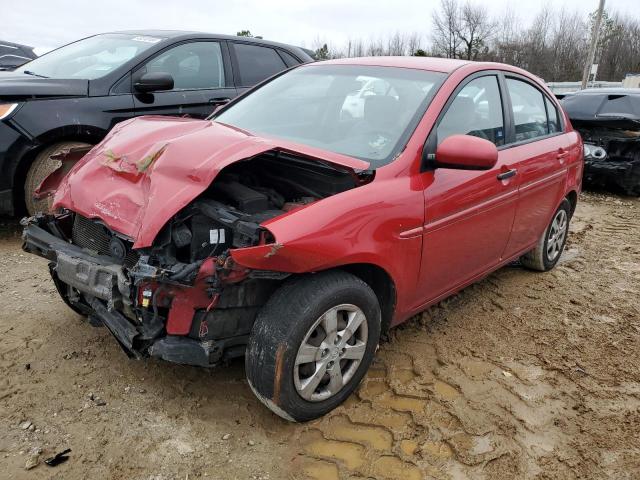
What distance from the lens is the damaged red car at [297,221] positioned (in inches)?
92.8

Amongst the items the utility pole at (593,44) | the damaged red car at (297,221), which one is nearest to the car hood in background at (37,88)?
the damaged red car at (297,221)

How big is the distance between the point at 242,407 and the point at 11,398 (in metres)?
1.17

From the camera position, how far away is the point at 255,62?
581cm

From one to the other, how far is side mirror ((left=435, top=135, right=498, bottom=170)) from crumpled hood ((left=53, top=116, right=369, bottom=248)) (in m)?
0.42

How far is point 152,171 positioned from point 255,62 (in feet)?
11.7

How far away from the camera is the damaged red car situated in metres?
2.36

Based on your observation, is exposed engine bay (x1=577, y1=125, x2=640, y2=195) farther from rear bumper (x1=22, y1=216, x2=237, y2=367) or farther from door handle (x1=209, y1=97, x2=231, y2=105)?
rear bumper (x1=22, y1=216, x2=237, y2=367)

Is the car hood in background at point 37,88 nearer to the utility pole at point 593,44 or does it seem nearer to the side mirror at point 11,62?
the side mirror at point 11,62


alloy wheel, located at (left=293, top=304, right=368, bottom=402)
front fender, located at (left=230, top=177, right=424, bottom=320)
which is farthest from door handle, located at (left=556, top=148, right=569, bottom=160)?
alloy wheel, located at (left=293, top=304, right=368, bottom=402)

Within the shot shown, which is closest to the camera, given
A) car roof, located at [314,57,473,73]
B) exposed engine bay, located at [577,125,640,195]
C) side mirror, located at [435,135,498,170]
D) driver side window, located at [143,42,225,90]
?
side mirror, located at [435,135,498,170]

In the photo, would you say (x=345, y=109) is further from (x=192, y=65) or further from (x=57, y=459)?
(x=192, y=65)

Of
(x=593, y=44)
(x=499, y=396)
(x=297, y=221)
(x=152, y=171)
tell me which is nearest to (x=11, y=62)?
(x=152, y=171)

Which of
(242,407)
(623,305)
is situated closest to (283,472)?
(242,407)

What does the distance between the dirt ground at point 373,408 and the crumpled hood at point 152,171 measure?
0.91 m
